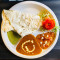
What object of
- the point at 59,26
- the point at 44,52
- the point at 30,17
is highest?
the point at 30,17

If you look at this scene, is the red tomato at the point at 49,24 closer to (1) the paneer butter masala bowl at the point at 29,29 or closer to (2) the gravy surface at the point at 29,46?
(1) the paneer butter masala bowl at the point at 29,29

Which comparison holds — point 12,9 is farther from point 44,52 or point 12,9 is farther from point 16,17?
point 44,52

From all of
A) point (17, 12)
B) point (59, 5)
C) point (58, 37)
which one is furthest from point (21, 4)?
point (58, 37)

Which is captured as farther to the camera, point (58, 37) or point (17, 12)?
point (58, 37)

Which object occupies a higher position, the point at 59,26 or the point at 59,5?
the point at 59,5

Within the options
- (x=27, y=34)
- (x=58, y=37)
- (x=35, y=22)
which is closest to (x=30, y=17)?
(x=35, y=22)

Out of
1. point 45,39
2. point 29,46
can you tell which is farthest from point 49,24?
point 29,46

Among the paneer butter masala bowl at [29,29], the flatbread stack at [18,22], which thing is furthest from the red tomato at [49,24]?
the flatbread stack at [18,22]
